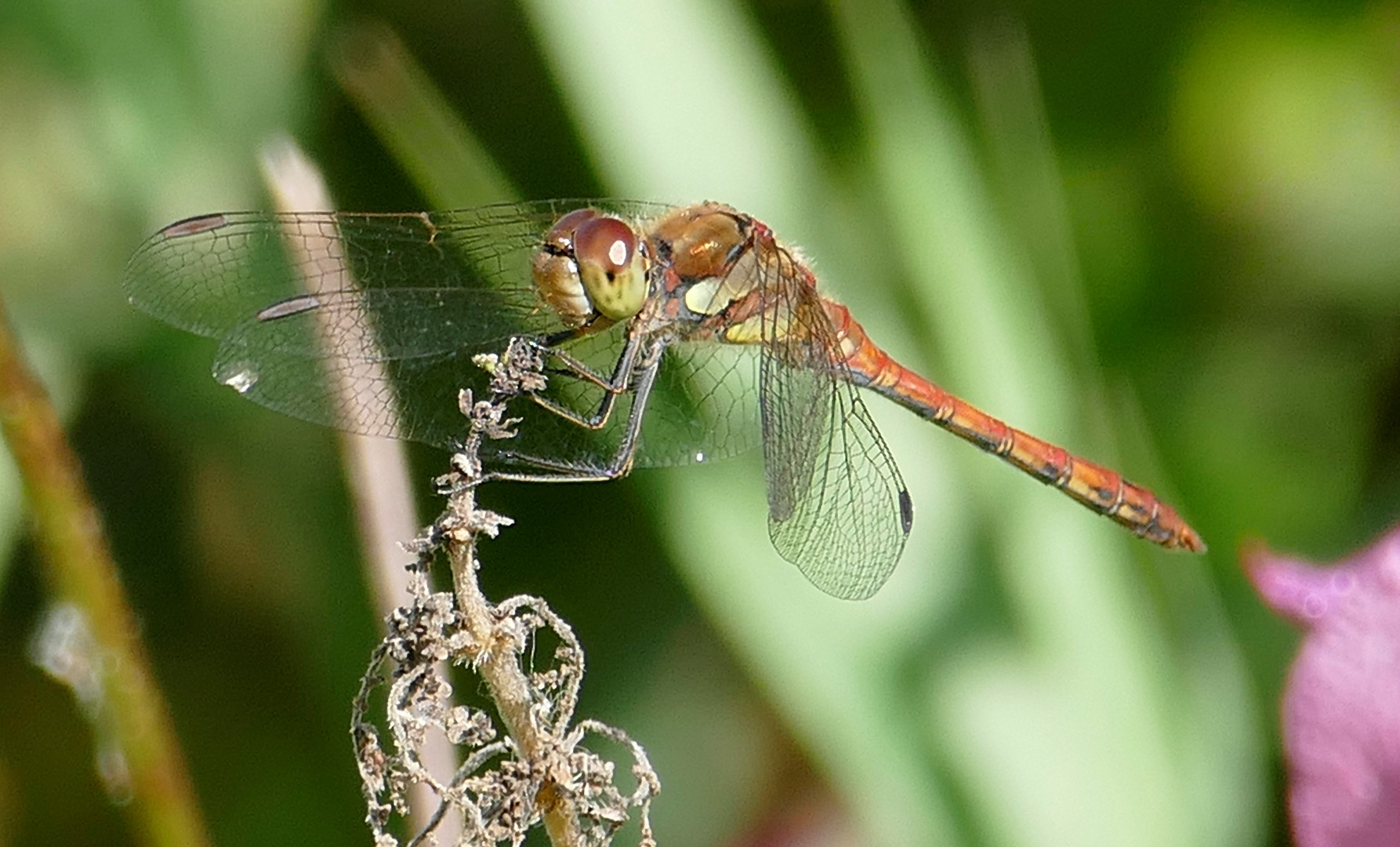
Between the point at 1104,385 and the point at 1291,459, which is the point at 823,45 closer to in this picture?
the point at 1104,385

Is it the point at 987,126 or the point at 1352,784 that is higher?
the point at 987,126

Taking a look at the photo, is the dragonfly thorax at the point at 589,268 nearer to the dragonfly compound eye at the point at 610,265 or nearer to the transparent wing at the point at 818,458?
the dragonfly compound eye at the point at 610,265

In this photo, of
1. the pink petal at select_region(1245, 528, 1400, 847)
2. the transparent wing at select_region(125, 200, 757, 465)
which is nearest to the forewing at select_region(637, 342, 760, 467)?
the transparent wing at select_region(125, 200, 757, 465)

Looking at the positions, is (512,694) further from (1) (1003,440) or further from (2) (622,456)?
(1) (1003,440)

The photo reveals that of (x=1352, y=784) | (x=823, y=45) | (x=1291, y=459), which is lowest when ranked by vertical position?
(x=1352, y=784)

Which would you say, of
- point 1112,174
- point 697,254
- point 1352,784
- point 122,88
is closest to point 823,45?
point 1112,174

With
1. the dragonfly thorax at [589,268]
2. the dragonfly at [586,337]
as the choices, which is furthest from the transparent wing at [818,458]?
the dragonfly thorax at [589,268]

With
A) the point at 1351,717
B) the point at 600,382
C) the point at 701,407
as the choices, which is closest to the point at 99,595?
the point at 600,382

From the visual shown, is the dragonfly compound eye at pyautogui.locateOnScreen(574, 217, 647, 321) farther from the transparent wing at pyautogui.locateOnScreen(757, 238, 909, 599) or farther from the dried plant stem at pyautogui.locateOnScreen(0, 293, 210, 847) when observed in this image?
the dried plant stem at pyautogui.locateOnScreen(0, 293, 210, 847)
